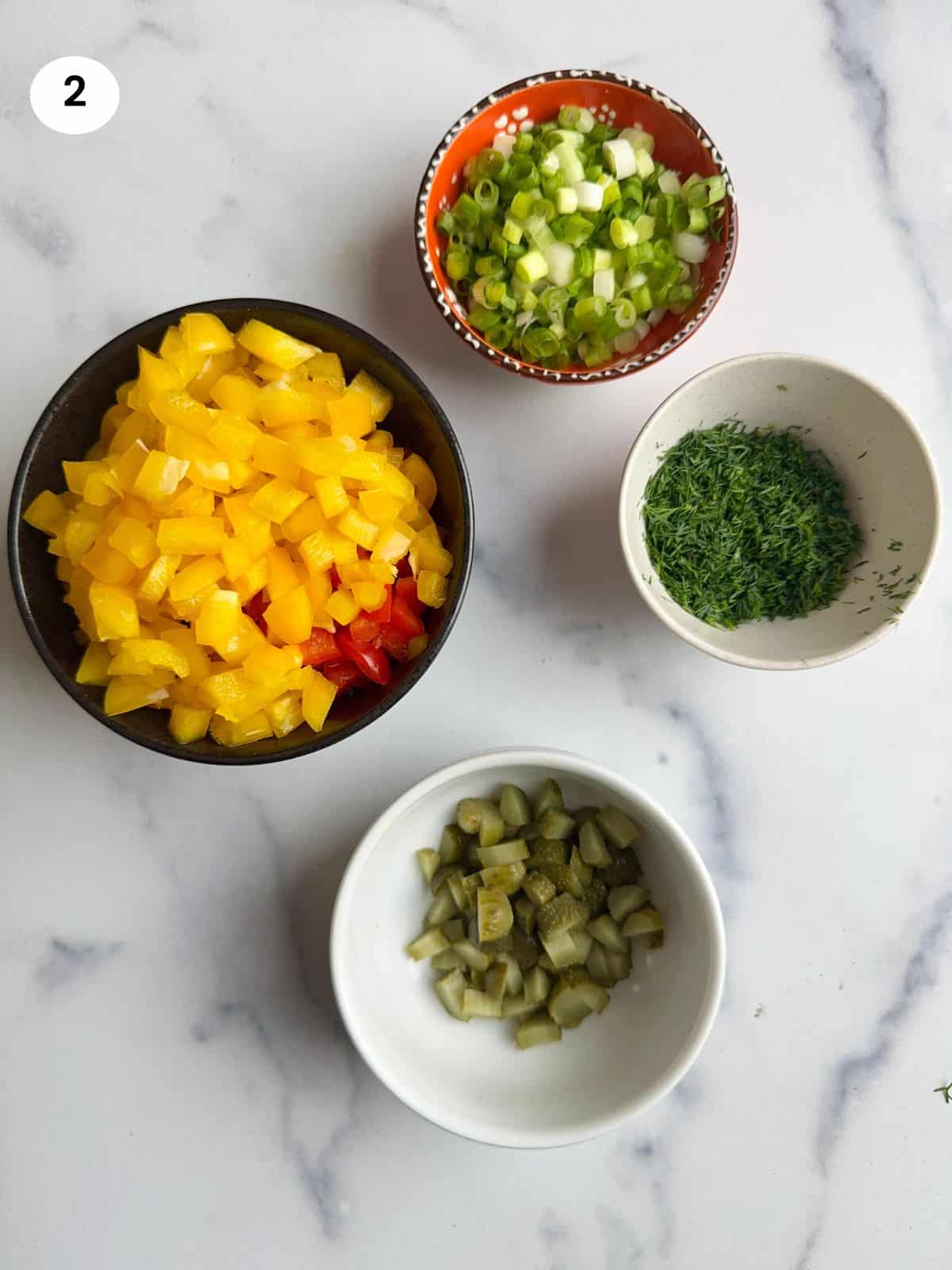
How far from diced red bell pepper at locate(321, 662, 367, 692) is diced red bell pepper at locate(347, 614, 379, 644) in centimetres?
4

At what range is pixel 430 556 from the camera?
4.61 ft

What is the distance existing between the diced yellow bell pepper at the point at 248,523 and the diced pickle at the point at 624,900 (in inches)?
28.7

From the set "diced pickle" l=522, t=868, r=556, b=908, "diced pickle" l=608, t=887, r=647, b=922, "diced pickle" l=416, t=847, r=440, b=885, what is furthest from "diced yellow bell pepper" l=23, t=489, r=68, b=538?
"diced pickle" l=608, t=887, r=647, b=922

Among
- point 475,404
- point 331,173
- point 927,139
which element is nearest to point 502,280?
point 475,404

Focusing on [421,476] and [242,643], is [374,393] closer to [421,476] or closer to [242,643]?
[421,476]

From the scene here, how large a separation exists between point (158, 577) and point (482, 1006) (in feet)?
2.57

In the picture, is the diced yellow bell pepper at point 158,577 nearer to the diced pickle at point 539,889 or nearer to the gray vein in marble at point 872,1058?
the diced pickle at point 539,889

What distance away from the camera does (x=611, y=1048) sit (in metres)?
1.58

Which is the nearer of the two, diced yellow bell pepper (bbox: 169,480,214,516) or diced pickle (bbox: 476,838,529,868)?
diced yellow bell pepper (bbox: 169,480,214,516)

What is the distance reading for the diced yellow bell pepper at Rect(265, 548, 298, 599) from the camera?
4.42 feet

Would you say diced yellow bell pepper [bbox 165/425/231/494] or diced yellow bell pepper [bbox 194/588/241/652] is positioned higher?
diced yellow bell pepper [bbox 165/425/231/494]

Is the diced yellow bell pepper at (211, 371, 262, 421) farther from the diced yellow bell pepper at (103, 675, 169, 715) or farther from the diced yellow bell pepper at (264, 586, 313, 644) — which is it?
the diced yellow bell pepper at (103, 675, 169, 715)

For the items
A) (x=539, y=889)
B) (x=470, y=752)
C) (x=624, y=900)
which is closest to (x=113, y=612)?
(x=470, y=752)

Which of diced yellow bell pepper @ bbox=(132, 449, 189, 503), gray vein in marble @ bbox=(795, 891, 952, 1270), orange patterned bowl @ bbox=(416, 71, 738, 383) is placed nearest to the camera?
diced yellow bell pepper @ bbox=(132, 449, 189, 503)
